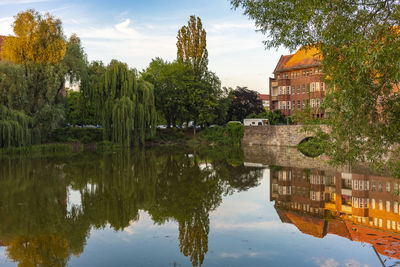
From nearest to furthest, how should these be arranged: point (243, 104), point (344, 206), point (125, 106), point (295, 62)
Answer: point (344, 206), point (125, 106), point (295, 62), point (243, 104)

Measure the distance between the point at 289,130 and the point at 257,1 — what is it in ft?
114

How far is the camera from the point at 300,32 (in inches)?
356

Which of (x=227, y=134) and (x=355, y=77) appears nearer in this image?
(x=355, y=77)

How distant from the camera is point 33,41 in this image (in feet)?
101

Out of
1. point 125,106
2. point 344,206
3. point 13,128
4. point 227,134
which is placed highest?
point 125,106

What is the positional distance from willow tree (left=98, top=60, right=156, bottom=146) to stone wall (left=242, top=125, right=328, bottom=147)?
51.6 ft

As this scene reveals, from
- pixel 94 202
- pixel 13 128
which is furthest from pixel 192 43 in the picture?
pixel 94 202

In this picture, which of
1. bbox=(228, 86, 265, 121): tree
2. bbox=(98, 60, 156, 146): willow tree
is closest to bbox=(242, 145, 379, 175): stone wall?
bbox=(98, 60, 156, 146): willow tree

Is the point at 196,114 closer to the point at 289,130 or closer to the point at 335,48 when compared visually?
the point at 289,130

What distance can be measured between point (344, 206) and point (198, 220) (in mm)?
4617

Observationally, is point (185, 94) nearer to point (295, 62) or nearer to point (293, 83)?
point (293, 83)

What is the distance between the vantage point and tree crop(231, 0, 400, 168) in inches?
271

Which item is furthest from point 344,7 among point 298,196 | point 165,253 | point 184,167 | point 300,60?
point 300,60

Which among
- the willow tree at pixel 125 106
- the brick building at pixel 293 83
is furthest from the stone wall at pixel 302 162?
the brick building at pixel 293 83
